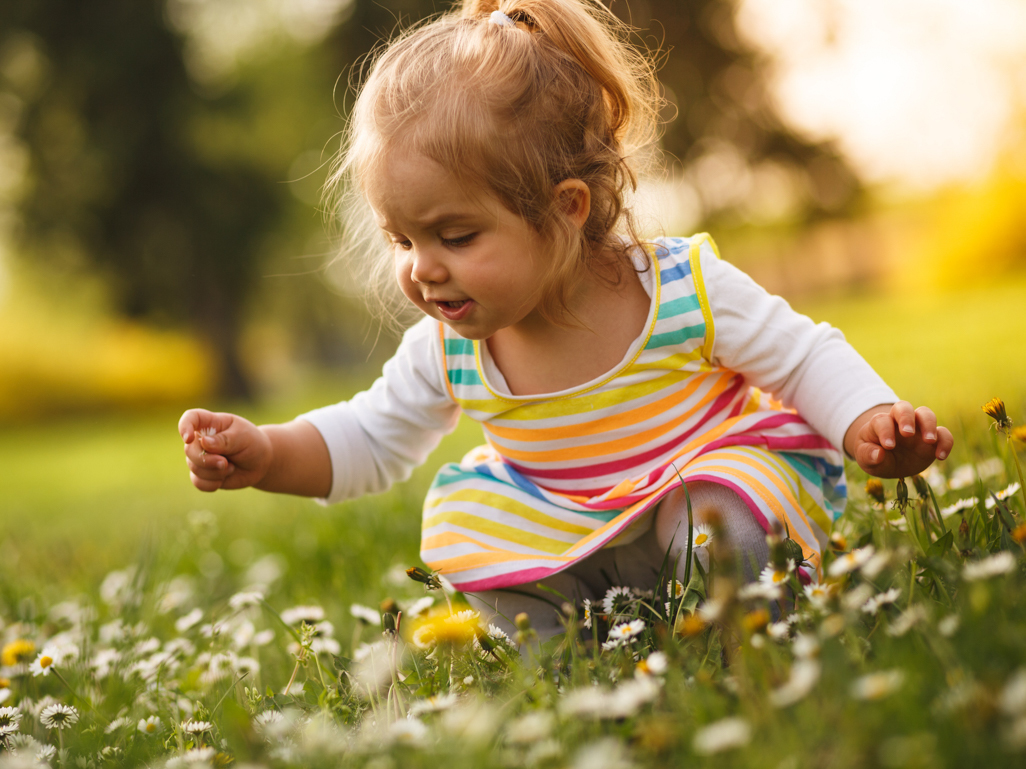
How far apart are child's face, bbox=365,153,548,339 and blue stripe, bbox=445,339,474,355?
0.21 meters

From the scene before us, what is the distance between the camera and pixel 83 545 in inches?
151

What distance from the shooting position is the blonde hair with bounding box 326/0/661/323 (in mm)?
1652

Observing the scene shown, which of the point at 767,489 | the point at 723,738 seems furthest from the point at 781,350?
the point at 723,738

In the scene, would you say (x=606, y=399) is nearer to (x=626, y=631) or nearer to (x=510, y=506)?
(x=510, y=506)

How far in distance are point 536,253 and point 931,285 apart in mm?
14354

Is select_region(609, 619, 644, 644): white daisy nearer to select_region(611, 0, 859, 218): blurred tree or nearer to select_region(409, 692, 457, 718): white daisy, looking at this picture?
select_region(409, 692, 457, 718): white daisy

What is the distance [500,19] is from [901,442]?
45.1 inches

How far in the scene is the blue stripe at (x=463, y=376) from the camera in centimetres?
193

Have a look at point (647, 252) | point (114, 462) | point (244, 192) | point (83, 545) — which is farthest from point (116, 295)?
point (647, 252)

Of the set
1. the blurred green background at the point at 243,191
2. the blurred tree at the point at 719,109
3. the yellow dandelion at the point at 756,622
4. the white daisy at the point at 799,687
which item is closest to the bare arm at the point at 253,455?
the yellow dandelion at the point at 756,622

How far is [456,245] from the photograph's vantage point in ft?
5.45

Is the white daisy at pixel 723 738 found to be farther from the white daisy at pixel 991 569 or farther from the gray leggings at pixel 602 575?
the gray leggings at pixel 602 575

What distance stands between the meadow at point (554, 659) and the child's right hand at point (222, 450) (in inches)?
10.9

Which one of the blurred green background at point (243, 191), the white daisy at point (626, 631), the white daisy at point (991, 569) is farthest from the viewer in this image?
the blurred green background at point (243, 191)
